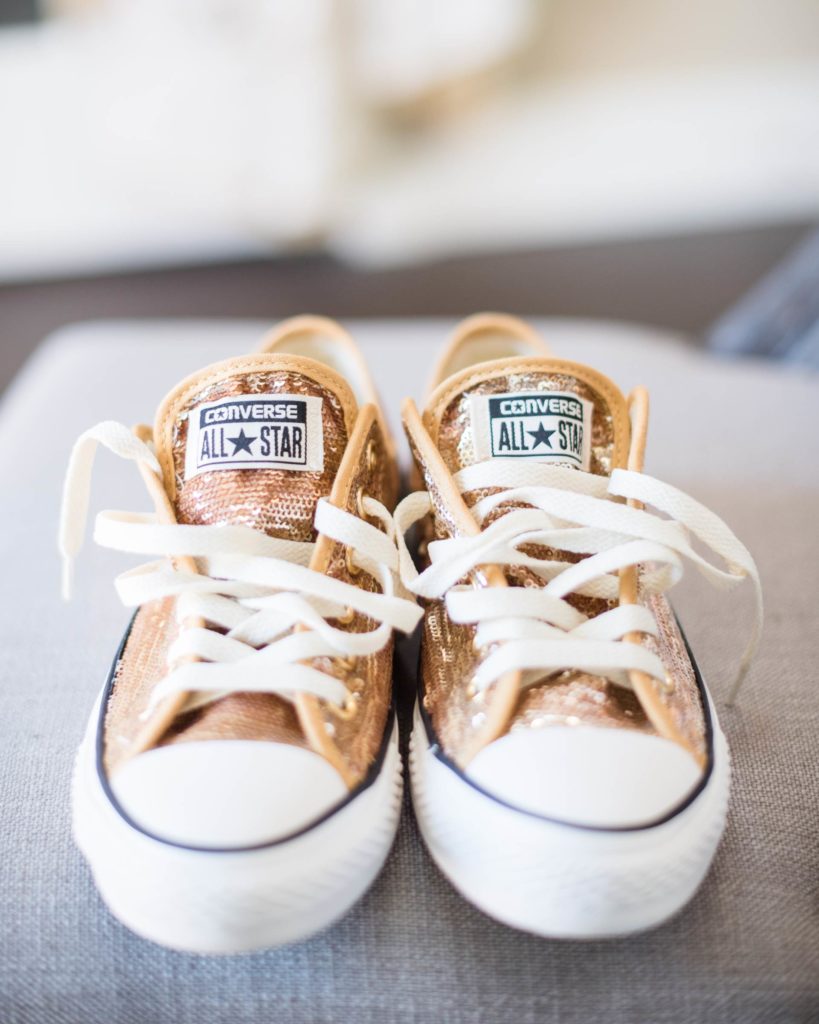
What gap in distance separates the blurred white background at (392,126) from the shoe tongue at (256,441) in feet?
6.09

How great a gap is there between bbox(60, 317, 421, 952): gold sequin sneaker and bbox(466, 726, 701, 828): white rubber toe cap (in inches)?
3.2

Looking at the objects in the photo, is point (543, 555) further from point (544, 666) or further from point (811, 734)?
point (811, 734)

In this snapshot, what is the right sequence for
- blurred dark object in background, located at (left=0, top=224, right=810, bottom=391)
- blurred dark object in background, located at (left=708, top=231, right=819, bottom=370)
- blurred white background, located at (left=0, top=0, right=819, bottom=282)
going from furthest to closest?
blurred white background, located at (left=0, top=0, right=819, bottom=282), blurred dark object in background, located at (left=0, top=224, right=810, bottom=391), blurred dark object in background, located at (left=708, top=231, right=819, bottom=370)

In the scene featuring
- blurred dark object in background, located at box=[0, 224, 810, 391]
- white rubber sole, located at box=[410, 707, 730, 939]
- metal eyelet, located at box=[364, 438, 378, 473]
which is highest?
metal eyelet, located at box=[364, 438, 378, 473]

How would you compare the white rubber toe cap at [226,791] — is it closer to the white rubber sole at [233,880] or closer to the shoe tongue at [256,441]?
the white rubber sole at [233,880]

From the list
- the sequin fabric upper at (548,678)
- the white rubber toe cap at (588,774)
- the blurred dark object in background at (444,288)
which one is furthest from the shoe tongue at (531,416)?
the blurred dark object in background at (444,288)

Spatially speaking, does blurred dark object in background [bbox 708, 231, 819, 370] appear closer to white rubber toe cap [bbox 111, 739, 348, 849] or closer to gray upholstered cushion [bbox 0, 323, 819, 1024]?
gray upholstered cushion [bbox 0, 323, 819, 1024]

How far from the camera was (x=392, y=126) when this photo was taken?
9.60 feet

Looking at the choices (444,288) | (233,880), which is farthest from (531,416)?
(444,288)

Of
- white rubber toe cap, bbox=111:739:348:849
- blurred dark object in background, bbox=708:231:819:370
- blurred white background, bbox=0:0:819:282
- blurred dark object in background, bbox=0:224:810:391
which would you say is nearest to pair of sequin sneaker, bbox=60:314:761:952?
white rubber toe cap, bbox=111:739:348:849

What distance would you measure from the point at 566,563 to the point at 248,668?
9.2 inches

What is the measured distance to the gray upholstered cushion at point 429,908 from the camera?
0.48m

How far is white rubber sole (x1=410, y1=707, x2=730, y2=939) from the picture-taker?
437mm

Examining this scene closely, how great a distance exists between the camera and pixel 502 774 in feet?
1.54
